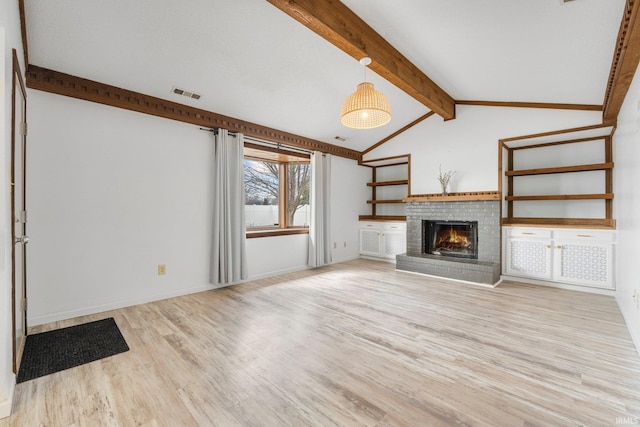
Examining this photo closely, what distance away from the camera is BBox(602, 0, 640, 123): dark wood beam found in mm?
1771

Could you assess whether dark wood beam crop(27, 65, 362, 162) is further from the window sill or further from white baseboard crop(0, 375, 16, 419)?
white baseboard crop(0, 375, 16, 419)

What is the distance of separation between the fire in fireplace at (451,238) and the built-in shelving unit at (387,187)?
2.65ft

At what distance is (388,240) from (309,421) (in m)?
4.82

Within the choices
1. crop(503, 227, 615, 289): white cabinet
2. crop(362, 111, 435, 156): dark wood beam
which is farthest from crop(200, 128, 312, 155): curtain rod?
crop(503, 227, 615, 289): white cabinet

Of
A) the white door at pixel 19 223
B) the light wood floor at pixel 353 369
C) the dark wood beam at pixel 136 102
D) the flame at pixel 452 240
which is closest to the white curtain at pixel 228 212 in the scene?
the dark wood beam at pixel 136 102

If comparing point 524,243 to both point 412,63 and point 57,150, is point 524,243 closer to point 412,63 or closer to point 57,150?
point 412,63

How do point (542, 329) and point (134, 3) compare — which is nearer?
point (134, 3)

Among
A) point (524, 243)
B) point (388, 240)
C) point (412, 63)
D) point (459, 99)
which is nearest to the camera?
point (412, 63)

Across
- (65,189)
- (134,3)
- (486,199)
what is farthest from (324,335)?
(486,199)

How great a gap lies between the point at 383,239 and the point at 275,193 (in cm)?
258

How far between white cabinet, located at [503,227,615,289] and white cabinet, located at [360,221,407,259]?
73.6 inches

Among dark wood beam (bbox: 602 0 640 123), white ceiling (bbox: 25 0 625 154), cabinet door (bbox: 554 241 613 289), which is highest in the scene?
white ceiling (bbox: 25 0 625 154)

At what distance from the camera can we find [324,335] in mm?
2496

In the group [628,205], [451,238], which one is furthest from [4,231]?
[451,238]
